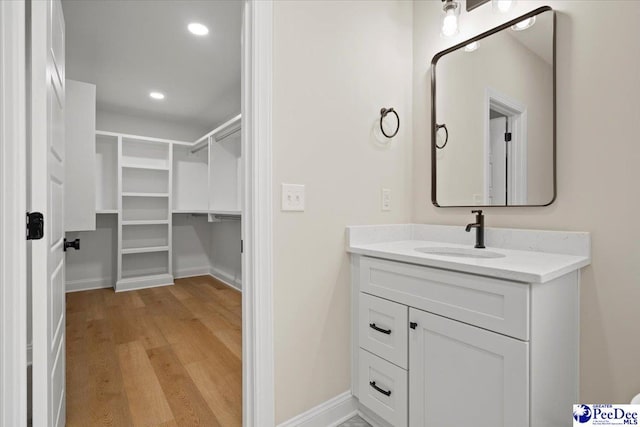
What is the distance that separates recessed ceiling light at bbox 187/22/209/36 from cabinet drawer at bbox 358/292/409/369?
92.1 inches

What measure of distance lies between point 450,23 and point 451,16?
0.04m

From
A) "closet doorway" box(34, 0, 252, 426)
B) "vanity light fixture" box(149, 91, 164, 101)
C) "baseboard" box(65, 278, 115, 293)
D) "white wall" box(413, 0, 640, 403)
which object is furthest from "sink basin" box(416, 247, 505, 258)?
"baseboard" box(65, 278, 115, 293)

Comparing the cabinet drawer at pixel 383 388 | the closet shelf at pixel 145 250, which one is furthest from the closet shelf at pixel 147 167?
the cabinet drawer at pixel 383 388

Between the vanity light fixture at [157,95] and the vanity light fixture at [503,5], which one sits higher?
the vanity light fixture at [157,95]

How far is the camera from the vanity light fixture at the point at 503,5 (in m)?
1.47

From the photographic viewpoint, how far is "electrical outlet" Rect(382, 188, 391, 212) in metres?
1.79

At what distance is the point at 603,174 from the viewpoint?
1.21 meters

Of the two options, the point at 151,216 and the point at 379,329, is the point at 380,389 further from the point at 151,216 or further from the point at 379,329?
the point at 151,216

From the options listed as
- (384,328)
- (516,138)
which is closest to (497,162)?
Result: (516,138)

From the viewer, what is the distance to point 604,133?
1.21m

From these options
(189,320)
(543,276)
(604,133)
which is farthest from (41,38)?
(189,320)

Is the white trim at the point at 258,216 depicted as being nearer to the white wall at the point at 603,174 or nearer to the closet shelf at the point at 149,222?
the white wall at the point at 603,174

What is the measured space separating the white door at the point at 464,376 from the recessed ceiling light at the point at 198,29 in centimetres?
254

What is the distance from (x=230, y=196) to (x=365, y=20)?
3321 mm
